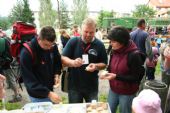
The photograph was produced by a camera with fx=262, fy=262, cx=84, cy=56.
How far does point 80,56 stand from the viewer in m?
3.14

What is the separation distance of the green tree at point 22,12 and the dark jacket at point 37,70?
99.4 ft

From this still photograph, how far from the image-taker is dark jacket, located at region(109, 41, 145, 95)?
9.45 ft

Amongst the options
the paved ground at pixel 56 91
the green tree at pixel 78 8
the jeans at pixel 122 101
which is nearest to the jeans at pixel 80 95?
the jeans at pixel 122 101

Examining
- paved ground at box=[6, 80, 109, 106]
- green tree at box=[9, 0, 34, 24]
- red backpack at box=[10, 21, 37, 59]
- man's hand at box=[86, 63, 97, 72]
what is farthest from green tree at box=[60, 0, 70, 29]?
man's hand at box=[86, 63, 97, 72]

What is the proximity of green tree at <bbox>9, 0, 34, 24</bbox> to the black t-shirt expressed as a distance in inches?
1178

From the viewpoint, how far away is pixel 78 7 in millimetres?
49094

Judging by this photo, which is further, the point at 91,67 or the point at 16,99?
the point at 16,99

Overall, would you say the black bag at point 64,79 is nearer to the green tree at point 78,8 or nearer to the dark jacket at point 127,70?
the dark jacket at point 127,70

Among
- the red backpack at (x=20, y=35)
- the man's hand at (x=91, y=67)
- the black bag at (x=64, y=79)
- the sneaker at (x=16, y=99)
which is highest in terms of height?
the red backpack at (x=20, y=35)

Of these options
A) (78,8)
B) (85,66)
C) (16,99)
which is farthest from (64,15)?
(85,66)

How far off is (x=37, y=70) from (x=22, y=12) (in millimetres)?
32170

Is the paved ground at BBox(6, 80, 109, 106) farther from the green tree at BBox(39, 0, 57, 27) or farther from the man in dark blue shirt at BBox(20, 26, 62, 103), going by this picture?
the green tree at BBox(39, 0, 57, 27)

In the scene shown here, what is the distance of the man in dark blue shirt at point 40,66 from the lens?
2.54 m

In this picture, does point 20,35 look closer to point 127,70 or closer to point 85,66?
point 85,66
